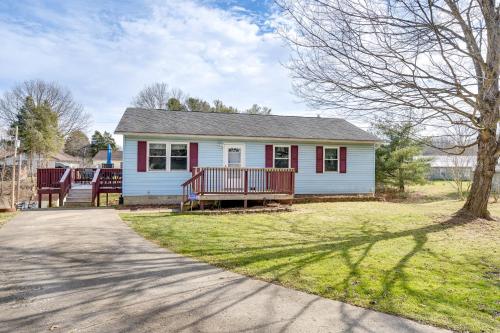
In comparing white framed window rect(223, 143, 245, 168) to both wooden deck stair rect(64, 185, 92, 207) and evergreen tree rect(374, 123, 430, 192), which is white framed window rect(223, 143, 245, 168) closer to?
wooden deck stair rect(64, 185, 92, 207)

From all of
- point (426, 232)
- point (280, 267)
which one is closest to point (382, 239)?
point (426, 232)

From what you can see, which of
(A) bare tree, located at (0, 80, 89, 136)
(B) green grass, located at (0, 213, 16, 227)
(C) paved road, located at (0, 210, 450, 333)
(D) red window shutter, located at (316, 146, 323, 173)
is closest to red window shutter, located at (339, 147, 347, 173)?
(D) red window shutter, located at (316, 146, 323, 173)

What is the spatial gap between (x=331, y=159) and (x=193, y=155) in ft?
21.9

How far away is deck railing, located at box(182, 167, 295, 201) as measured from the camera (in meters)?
11.7

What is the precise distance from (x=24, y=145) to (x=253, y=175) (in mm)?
26395

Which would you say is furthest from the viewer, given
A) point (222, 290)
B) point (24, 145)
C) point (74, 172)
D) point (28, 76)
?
point (28, 76)

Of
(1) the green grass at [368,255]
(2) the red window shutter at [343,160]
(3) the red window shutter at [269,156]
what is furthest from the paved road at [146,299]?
(2) the red window shutter at [343,160]

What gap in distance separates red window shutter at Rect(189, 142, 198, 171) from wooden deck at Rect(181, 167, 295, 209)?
1379mm

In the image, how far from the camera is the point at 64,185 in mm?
14414

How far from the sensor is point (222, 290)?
4141mm

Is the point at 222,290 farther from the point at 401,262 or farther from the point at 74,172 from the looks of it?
the point at 74,172

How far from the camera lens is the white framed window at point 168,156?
13.8 meters

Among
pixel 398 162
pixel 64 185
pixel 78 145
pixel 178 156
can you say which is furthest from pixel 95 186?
pixel 78 145

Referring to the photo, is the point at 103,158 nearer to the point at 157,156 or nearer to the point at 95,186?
the point at 95,186
